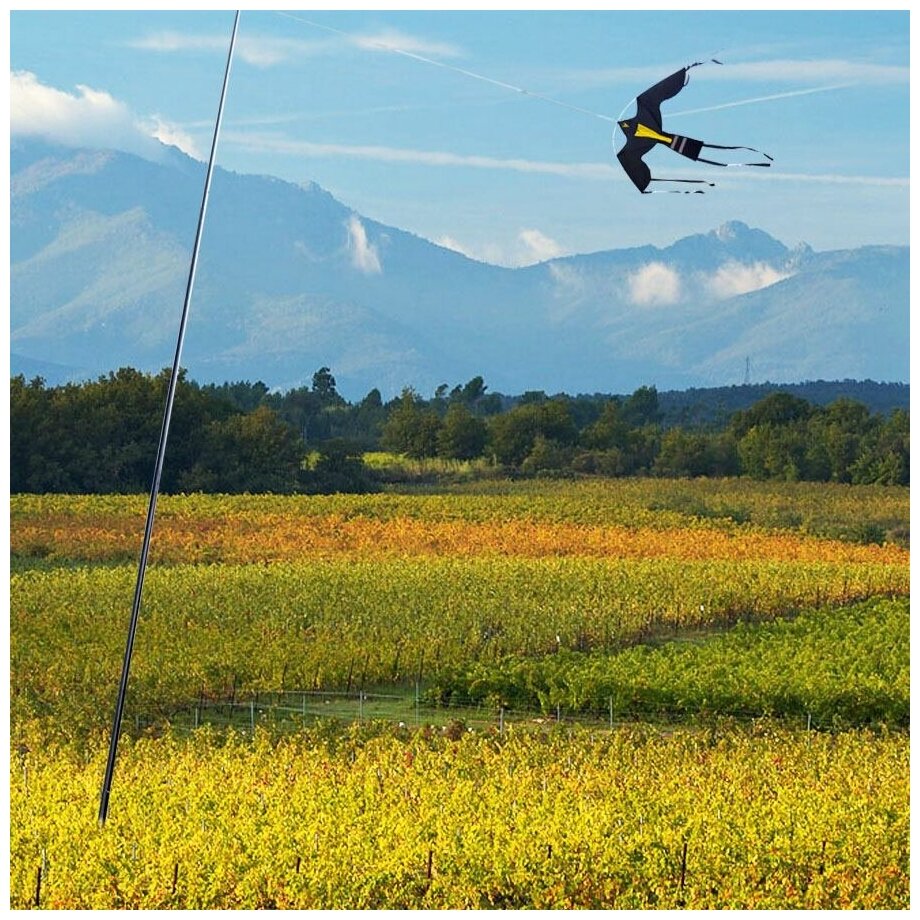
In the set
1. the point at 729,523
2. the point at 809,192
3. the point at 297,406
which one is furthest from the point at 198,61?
the point at 729,523

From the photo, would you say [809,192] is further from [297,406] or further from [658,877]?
[658,877]

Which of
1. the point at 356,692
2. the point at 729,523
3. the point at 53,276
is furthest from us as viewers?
the point at 53,276

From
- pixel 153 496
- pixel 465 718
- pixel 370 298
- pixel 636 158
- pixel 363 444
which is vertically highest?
pixel 370 298

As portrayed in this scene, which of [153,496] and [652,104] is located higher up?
[652,104]

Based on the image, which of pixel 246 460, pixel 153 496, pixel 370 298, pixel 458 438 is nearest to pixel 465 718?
pixel 153 496

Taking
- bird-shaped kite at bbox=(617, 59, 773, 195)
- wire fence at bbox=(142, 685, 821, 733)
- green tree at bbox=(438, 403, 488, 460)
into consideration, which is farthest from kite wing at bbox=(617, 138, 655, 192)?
green tree at bbox=(438, 403, 488, 460)

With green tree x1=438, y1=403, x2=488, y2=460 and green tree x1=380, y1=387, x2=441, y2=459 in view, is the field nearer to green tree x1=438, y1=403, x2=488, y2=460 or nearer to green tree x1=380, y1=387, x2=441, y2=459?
green tree x1=438, y1=403, x2=488, y2=460

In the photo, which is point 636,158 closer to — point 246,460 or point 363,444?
point 246,460
